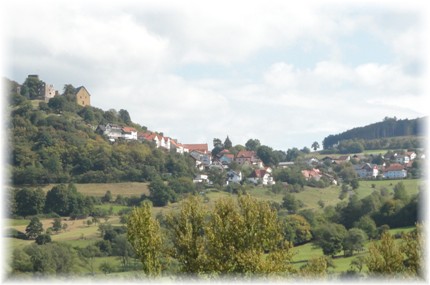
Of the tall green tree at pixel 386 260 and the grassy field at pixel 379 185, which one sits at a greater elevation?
the grassy field at pixel 379 185

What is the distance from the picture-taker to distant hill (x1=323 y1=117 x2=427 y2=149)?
427ft

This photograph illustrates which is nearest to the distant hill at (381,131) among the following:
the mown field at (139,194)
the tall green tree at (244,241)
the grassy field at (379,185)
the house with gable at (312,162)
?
the house with gable at (312,162)

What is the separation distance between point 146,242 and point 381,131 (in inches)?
5011

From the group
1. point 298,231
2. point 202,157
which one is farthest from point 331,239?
point 202,157

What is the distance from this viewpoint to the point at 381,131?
14000 cm

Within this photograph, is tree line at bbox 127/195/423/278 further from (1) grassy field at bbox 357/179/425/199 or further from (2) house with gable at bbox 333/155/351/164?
(2) house with gable at bbox 333/155/351/164

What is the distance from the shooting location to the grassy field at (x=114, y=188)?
242 feet

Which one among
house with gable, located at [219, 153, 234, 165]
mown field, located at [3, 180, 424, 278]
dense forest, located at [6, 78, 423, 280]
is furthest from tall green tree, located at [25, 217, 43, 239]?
house with gable, located at [219, 153, 234, 165]

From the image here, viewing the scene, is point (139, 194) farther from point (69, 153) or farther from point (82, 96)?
point (82, 96)

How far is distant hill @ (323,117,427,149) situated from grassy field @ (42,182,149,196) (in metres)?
61.8

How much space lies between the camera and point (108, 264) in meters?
44.9

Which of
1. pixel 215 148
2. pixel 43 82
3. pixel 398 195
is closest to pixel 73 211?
pixel 398 195

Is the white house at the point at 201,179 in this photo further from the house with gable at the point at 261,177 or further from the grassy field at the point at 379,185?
the grassy field at the point at 379,185

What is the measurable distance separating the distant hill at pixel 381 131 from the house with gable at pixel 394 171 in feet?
64.3
